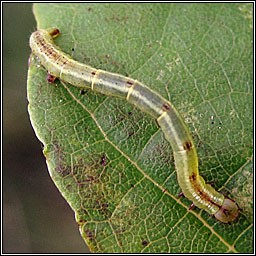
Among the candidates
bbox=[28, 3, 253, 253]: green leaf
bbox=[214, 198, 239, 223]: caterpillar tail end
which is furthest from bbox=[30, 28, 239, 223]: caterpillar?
bbox=[28, 3, 253, 253]: green leaf

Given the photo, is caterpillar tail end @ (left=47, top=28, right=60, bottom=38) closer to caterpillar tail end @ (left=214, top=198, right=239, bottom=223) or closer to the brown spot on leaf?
the brown spot on leaf

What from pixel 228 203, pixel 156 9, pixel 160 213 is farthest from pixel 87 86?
pixel 228 203

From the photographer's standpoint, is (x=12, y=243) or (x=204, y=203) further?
(x=12, y=243)

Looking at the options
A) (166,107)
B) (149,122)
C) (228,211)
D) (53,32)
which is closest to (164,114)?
(166,107)

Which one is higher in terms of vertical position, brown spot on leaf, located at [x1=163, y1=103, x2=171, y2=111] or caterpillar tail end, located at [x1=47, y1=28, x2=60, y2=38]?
caterpillar tail end, located at [x1=47, y1=28, x2=60, y2=38]

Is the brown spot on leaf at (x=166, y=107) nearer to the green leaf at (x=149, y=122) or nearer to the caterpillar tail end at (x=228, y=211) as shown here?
the green leaf at (x=149, y=122)

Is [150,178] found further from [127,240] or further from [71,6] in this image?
[71,6]
